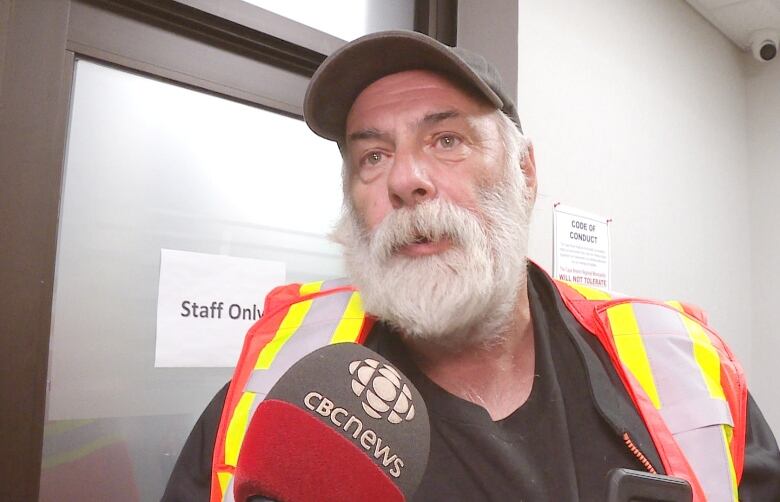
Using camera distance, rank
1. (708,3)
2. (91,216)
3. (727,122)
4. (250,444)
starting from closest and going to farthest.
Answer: (250,444) → (91,216) → (708,3) → (727,122)

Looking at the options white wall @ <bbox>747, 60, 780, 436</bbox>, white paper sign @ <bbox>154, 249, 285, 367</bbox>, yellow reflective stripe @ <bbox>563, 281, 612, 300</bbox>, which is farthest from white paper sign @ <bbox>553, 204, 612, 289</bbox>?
white wall @ <bbox>747, 60, 780, 436</bbox>

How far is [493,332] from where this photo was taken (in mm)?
952

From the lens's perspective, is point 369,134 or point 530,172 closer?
point 369,134

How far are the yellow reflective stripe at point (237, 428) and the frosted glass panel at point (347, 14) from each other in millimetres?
811

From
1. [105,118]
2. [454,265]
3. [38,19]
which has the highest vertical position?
[38,19]

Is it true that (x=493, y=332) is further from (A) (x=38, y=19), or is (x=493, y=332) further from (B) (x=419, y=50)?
(A) (x=38, y=19)

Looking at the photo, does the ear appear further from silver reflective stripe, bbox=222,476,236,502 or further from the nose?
silver reflective stripe, bbox=222,476,236,502

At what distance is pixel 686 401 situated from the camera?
0.84m

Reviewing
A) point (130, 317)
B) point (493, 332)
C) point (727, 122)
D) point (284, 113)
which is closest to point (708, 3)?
point (727, 122)

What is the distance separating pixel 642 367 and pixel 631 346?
39 mm

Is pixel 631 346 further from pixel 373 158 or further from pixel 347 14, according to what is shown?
pixel 347 14

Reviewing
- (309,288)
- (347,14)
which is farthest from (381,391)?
(347,14)

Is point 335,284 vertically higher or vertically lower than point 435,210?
lower

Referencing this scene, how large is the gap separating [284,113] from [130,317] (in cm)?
55
